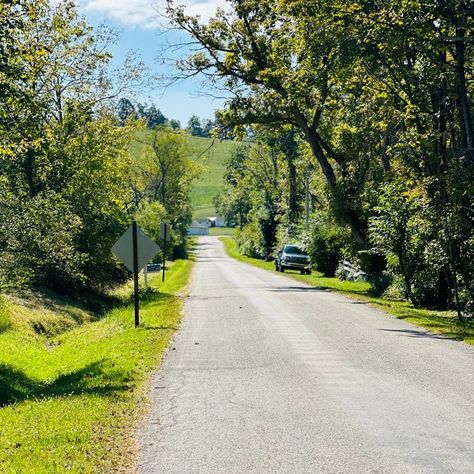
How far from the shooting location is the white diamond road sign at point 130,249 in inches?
642

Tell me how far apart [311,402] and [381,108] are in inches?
673

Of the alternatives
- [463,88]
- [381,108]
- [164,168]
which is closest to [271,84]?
[381,108]

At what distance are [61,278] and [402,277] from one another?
493 inches

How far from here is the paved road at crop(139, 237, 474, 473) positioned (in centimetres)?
581

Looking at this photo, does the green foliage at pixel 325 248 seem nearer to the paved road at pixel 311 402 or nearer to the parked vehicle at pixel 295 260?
the parked vehicle at pixel 295 260

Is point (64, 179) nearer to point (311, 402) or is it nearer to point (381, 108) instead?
point (381, 108)

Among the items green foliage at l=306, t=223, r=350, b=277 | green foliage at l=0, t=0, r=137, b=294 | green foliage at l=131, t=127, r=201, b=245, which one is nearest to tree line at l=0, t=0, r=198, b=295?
green foliage at l=0, t=0, r=137, b=294

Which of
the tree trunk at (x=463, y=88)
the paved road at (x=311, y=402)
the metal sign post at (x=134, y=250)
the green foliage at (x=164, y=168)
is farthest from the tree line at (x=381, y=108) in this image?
the green foliage at (x=164, y=168)

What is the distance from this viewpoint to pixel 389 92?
883 inches

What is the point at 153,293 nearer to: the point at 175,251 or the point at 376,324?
the point at 376,324

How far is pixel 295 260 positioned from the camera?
43.7 m

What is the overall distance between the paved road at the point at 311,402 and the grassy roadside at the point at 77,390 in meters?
0.39

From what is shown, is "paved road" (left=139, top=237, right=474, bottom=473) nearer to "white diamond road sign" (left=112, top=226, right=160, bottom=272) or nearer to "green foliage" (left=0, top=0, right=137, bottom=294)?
"white diamond road sign" (left=112, top=226, right=160, bottom=272)

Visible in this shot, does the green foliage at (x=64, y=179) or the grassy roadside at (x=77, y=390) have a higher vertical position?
the green foliage at (x=64, y=179)
